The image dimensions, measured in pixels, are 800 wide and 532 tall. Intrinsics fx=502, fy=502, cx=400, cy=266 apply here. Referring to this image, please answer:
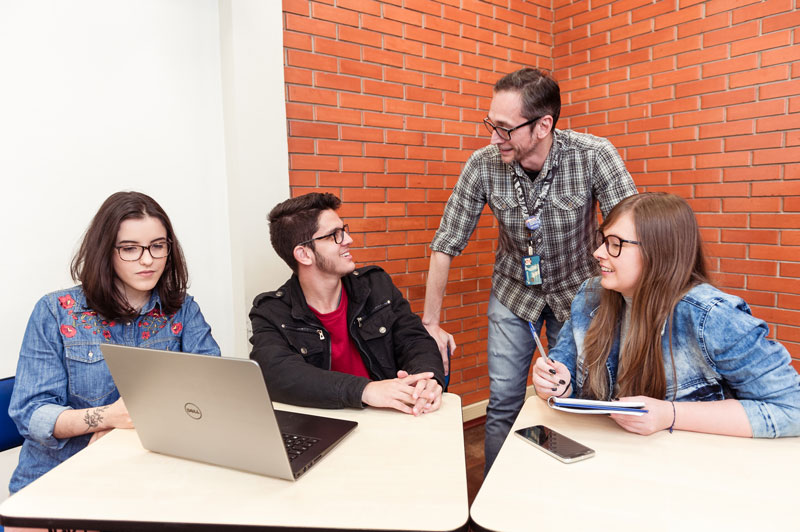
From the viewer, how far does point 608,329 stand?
4.71ft

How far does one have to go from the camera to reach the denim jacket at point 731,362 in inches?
46.4

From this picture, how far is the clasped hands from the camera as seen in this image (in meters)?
1.37

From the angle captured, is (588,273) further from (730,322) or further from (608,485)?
(608,485)

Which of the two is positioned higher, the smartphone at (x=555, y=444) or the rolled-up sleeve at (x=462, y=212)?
the rolled-up sleeve at (x=462, y=212)

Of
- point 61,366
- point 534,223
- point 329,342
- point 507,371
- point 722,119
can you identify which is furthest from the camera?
point 722,119

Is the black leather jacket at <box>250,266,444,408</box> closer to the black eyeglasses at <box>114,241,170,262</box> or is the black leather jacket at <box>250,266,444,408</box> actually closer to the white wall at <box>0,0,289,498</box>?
the black eyeglasses at <box>114,241,170,262</box>

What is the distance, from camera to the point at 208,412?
3.38ft

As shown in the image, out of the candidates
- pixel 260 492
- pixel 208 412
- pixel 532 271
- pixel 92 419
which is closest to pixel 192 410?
pixel 208 412

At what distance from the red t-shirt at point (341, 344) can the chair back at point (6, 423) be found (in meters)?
0.94

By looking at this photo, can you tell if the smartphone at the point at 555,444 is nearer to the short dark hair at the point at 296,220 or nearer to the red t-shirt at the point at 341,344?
the red t-shirt at the point at 341,344

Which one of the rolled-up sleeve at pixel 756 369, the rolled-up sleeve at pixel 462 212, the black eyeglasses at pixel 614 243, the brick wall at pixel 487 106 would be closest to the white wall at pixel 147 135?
the brick wall at pixel 487 106

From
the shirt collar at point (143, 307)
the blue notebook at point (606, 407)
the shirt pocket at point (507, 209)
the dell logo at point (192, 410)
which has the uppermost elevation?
the shirt pocket at point (507, 209)

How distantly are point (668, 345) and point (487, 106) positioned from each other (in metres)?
2.24

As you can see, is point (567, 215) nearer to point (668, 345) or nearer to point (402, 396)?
point (668, 345)
